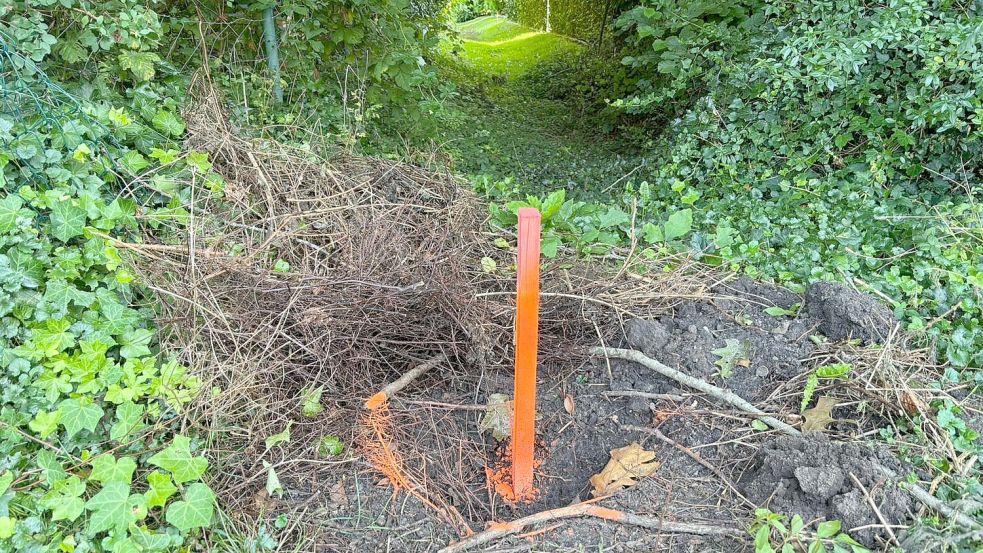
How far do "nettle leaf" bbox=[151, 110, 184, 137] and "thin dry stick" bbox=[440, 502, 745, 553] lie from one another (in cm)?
275

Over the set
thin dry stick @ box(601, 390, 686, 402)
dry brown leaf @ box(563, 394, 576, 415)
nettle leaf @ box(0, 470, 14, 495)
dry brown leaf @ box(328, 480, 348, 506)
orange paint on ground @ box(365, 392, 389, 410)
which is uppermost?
nettle leaf @ box(0, 470, 14, 495)

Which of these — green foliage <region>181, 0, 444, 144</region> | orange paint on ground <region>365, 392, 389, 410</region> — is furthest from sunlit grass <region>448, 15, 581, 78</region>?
orange paint on ground <region>365, 392, 389, 410</region>

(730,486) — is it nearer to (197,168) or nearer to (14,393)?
(14,393)

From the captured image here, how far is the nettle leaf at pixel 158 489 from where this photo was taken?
1.89 metres

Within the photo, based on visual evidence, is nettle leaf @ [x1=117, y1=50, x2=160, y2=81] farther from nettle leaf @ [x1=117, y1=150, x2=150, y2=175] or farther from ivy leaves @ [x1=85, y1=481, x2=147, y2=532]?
ivy leaves @ [x1=85, y1=481, x2=147, y2=532]

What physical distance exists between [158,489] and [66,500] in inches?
11.1

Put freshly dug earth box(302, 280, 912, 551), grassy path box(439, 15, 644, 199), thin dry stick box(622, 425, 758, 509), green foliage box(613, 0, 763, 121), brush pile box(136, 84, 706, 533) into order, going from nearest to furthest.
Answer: freshly dug earth box(302, 280, 912, 551) < thin dry stick box(622, 425, 758, 509) < brush pile box(136, 84, 706, 533) < green foliage box(613, 0, 763, 121) < grassy path box(439, 15, 644, 199)

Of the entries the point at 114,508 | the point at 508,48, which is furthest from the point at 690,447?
the point at 508,48

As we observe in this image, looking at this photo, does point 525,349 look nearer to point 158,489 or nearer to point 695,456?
point 695,456

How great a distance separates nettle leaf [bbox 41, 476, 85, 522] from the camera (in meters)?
1.83

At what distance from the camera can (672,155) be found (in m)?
4.63

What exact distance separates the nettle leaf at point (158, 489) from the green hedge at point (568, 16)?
8302 millimetres

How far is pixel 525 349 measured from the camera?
1.80 m

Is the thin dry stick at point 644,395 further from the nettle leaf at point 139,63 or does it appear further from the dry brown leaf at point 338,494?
the nettle leaf at point 139,63
